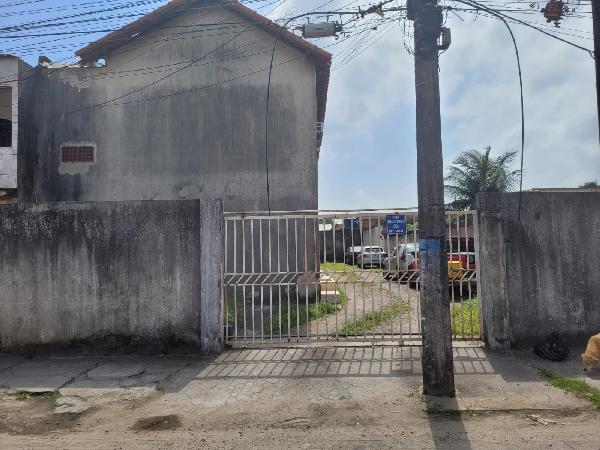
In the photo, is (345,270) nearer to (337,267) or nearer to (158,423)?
(337,267)

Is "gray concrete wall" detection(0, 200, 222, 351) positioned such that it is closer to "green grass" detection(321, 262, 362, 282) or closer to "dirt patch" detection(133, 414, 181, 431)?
"green grass" detection(321, 262, 362, 282)

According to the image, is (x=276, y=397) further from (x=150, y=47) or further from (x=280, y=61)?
(x=150, y=47)

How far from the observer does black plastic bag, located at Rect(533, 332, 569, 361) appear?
5.89 metres

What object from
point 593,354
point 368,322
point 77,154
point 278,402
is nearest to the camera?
point 278,402

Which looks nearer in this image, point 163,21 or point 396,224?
point 396,224

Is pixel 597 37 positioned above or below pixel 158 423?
above

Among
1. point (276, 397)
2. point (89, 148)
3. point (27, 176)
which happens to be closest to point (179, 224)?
point (276, 397)

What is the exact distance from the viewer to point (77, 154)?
11656 mm

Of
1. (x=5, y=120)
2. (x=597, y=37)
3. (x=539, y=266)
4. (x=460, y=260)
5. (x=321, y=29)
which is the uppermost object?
(x=5, y=120)

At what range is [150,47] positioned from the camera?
11680 millimetres

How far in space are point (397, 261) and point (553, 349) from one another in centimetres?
222

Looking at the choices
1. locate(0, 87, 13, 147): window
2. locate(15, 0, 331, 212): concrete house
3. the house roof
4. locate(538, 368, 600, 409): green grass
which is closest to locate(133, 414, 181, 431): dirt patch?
locate(538, 368, 600, 409): green grass

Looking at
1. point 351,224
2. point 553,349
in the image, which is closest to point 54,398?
point 351,224

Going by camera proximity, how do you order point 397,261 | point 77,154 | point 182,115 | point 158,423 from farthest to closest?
1. point 77,154
2. point 182,115
3. point 397,261
4. point 158,423
